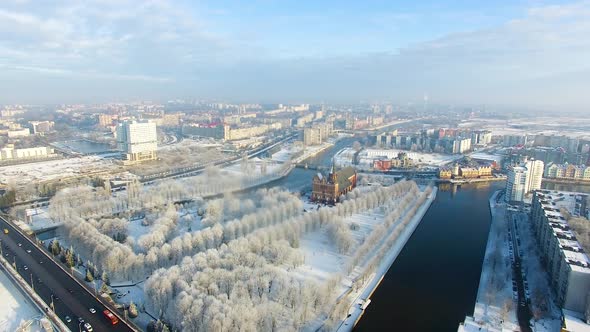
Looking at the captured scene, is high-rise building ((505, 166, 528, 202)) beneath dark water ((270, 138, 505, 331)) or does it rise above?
above

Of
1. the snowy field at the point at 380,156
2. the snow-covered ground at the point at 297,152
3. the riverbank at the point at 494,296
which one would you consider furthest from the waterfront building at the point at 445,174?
the snow-covered ground at the point at 297,152

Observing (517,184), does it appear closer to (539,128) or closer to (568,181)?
(568,181)

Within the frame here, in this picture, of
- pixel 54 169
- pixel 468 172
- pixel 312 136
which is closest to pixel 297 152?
pixel 312 136

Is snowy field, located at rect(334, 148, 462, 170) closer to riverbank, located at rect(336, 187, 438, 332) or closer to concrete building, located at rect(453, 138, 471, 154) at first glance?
concrete building, located at rect(453, 138, 471, 154)

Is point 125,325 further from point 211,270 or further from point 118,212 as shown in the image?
point 118,212

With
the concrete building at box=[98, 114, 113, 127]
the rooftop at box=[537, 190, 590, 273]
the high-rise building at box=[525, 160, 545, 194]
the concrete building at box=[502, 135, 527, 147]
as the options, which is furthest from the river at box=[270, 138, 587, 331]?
the concrete building at box=[98, 114, 113, 127]

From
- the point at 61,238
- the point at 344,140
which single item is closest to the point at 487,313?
the point at 61,238
